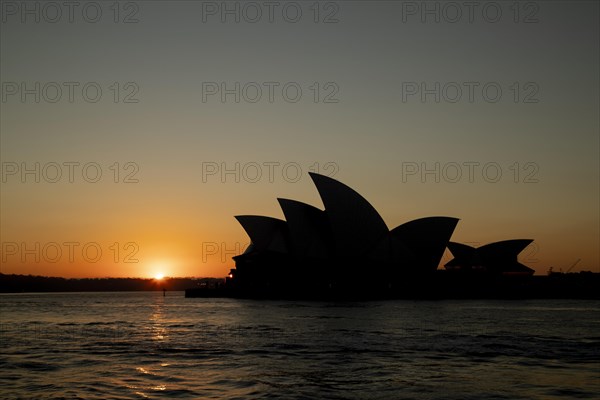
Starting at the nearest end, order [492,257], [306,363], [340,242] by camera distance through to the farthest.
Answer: [306,363], [340,242], [492,257]

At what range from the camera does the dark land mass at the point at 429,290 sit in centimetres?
7800

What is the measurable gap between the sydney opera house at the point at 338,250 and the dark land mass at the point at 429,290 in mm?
134

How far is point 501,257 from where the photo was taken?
90375 millimetres

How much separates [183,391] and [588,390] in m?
8.71

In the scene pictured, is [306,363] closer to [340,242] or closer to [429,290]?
[340,242]

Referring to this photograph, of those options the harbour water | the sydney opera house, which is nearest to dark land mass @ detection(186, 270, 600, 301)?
the sydney opera house

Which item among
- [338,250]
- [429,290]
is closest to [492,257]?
[429,290]

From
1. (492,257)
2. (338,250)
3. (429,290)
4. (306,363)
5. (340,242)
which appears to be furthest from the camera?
(492,257)

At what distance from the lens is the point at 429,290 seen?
7906 cm

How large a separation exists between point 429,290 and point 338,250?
1692 centimetres

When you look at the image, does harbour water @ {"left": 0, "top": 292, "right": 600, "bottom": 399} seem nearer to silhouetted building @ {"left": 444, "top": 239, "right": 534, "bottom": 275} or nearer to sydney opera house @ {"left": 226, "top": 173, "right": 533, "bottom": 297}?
sydney opera house @ {"left": 226, "top": 173, "right": 533, "bottom": 297}

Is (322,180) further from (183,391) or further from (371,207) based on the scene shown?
(183,391)

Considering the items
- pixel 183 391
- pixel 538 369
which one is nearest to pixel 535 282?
pixel 538 369

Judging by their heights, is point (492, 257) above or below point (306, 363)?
above
